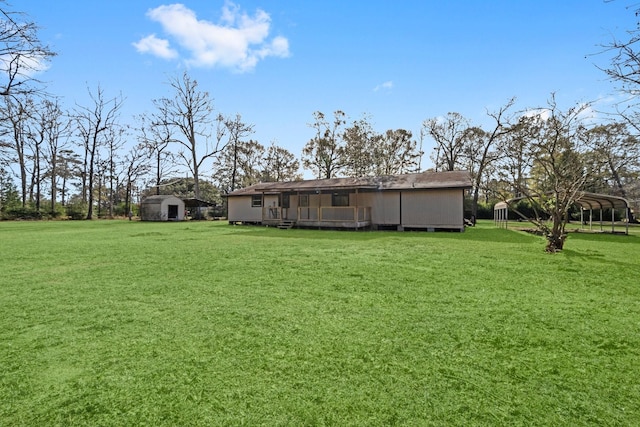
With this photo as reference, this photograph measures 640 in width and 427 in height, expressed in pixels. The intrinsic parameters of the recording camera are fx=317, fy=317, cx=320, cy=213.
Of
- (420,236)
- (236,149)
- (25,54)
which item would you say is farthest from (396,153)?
(25,54)

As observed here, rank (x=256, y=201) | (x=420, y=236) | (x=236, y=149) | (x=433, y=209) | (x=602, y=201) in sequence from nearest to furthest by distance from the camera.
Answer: (x=420, y=236) < (x=602, y=201) < (x=433, y=209) < (x=256, y=201) < (x=236, y=149)

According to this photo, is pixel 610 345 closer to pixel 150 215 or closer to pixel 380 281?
pixel 380 281

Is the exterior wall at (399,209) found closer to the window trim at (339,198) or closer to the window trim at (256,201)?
the window trim at (339,198)

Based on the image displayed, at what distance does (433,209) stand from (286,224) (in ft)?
25.9

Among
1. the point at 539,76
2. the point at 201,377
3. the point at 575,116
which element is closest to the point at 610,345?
the point at 201,377

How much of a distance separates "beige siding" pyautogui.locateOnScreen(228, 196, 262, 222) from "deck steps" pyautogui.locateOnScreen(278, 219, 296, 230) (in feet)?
10.4

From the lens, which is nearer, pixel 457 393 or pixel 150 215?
pixel 457 393

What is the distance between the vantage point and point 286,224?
1795 centimetres

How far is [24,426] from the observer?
1.74 metres

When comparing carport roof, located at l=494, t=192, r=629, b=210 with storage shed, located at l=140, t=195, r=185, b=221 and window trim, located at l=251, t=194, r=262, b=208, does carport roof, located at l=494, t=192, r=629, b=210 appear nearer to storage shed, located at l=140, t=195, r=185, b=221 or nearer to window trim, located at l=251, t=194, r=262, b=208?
window trim, located at l=251, t=194, r=262, b=208

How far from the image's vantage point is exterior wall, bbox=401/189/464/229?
14922 millimetres

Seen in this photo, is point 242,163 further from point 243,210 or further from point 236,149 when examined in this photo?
point 243,210

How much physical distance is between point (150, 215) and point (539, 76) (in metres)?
26.3

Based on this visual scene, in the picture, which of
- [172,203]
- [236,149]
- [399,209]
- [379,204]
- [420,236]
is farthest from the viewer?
[236,149]
